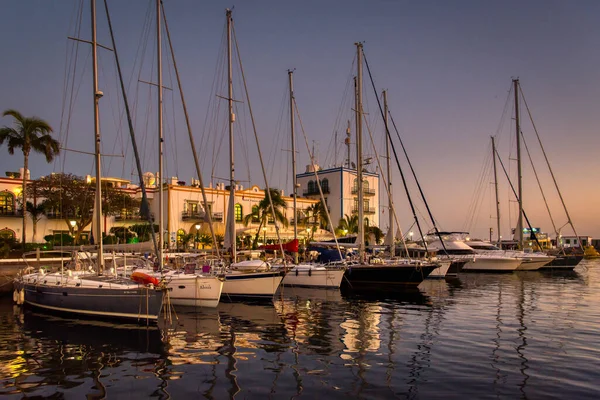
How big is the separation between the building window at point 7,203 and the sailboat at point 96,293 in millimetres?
22474

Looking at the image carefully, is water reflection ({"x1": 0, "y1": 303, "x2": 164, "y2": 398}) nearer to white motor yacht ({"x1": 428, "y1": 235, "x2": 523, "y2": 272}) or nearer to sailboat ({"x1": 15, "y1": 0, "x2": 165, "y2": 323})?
sailboat ({"x1": 15, "y1": 0, "x2": 165, "y2": 323})

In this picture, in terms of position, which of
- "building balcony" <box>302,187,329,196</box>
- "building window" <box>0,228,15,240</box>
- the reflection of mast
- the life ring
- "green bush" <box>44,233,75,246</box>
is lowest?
the reflection of mast

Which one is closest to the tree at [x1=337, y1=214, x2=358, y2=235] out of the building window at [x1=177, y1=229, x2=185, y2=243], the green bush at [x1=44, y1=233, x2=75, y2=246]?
the building window at [x1=177, y1=229, x2=185, y2=243]

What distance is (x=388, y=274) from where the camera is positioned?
30.6 metres

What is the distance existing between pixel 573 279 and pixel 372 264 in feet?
65.0

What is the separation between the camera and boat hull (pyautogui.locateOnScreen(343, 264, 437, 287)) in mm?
30453

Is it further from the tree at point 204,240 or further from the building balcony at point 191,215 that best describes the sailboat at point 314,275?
the building balcony at point 191,215

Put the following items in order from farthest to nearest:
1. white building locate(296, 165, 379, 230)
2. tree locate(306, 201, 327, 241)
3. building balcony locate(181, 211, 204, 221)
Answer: white building locate(296, 165, 379, 230) → tree locate(306, 201, 327, 241) → building balcony locate(181, 211, 204, 221)

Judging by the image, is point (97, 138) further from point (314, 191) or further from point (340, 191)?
point (314, 191)

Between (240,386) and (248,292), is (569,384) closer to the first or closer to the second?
(240,386)

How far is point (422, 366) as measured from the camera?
40.9 feet

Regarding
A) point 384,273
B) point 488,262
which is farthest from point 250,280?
point 488,262

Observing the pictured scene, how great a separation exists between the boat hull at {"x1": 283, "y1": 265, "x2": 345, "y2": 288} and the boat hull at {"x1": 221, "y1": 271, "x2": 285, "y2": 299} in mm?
5345

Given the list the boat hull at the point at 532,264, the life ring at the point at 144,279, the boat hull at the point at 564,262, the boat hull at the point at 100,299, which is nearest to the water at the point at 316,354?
the boat hull at the point at 100,299
